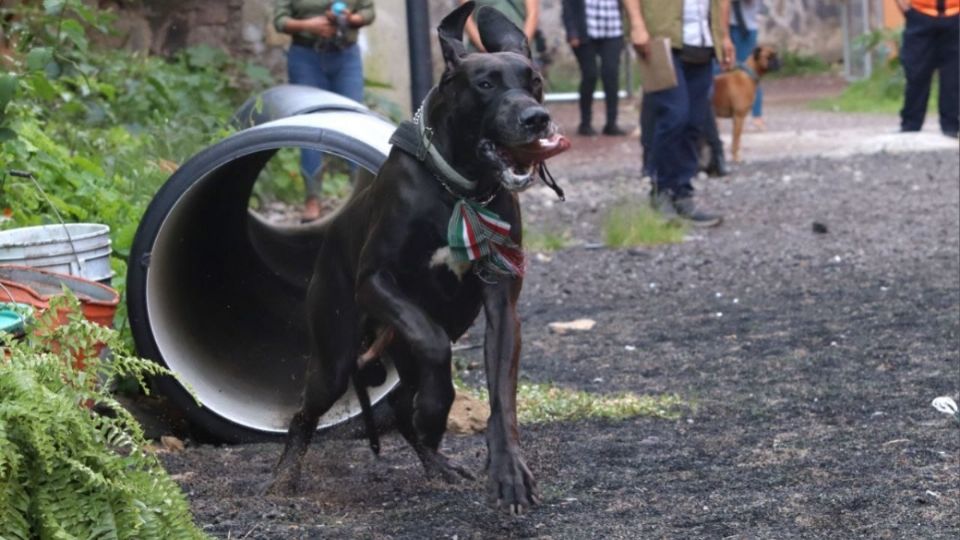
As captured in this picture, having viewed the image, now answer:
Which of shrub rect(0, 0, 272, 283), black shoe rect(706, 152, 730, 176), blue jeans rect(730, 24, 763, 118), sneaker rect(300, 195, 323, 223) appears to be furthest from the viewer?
blue jeans rect(730, 24, 763, 118)

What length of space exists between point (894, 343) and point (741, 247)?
3.27 m

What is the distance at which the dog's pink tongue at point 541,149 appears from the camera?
4629mm

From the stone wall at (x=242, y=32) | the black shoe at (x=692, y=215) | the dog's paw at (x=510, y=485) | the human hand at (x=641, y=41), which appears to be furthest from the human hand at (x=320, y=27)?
the dog's paw at (x=510, y=485)

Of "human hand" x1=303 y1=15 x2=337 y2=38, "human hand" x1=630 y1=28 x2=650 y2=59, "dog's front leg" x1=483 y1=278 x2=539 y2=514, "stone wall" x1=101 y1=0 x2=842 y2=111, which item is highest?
"dog's front leg" x1=483 y1=278 x2=539 y2=514

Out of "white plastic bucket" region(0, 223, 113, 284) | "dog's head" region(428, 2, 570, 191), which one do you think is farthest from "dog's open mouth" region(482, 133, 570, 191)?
"white plastic bucket" region(0, 223, 113, 284)

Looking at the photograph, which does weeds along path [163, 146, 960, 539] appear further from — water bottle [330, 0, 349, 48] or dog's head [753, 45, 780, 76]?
dog's head [753, 45, 780, 76]

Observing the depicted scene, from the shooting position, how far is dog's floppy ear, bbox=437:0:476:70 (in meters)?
4.96

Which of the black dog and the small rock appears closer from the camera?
the black dog

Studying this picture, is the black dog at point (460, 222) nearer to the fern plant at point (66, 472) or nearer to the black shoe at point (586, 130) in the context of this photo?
the fern plant at point (66, 472)

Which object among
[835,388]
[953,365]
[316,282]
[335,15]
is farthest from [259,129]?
[335,15]

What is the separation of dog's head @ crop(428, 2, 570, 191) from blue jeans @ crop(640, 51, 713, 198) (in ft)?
19.8

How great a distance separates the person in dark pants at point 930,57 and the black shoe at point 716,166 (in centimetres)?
279

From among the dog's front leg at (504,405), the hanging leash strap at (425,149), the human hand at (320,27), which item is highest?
the hanging leash strap at (425,149)

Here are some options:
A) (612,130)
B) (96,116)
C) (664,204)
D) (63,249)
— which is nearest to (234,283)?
(63,249)
